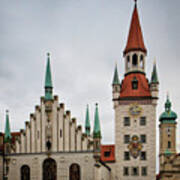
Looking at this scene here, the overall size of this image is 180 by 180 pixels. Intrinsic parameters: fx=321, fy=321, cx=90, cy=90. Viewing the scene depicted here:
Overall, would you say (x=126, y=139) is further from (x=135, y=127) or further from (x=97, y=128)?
(x=97, y=128)

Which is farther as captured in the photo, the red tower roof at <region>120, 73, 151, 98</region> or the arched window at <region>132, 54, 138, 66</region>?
the arched window at <region>132, 54, 138, 66</region>

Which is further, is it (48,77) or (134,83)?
(134,83)

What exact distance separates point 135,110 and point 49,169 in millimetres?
16068

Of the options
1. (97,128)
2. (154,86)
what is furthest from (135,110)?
A: (97,128)

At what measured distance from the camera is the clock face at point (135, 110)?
166 feet

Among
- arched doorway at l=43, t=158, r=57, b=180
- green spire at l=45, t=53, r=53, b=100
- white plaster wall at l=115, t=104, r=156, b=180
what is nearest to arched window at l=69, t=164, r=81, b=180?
arched doorway at l=43, t=158, r=57, b=180

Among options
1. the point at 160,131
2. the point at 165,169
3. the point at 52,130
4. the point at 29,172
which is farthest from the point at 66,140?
the point at 160,131

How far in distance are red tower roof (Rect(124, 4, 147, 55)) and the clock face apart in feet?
33.4

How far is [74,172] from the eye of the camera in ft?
148

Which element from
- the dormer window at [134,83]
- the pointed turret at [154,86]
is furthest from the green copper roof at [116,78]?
the pointed turret at [154,86]

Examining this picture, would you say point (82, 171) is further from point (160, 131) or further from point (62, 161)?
point (160, 131)

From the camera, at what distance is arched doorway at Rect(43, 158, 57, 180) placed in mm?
45594

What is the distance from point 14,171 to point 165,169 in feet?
83.6

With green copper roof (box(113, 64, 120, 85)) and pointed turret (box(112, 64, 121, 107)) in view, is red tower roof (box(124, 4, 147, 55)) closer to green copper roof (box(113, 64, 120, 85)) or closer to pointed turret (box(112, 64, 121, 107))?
green copper roof (box(113, 64, 120, 85))
